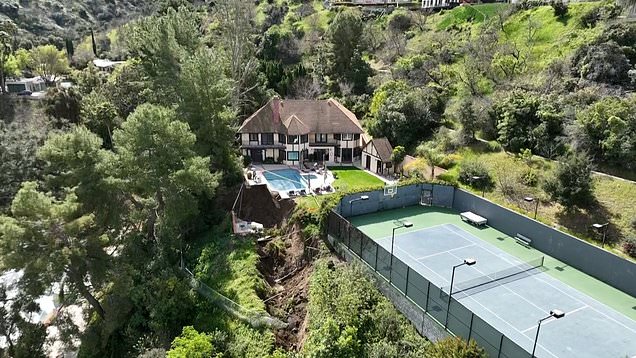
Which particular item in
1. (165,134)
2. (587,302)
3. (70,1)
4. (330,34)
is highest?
(70,1)

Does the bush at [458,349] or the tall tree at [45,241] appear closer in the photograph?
the bush at [458,349]

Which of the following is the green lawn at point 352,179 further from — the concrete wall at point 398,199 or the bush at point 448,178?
the bush at point 448,178

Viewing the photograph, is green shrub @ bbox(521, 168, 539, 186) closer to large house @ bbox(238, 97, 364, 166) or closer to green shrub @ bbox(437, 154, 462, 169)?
green shrub @ bbox(437, 154, 462, 169)

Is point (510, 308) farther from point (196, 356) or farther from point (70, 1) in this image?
Answer: point (70, 1)

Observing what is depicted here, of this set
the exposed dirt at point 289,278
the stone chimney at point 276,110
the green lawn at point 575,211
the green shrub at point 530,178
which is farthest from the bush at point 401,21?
the exposed dirt at point 289,278

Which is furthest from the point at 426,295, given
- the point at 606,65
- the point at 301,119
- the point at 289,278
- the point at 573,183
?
the point at 606,65

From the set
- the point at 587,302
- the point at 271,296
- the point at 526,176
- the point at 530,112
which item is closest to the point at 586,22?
the point at 530,112

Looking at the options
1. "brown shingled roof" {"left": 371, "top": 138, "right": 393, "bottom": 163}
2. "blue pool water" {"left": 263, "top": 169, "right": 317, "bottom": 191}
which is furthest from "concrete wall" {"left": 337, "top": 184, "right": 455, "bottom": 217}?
"brown shingled roof" {"left": 371, "top": 138, "right": 393, "bottom": 163}
